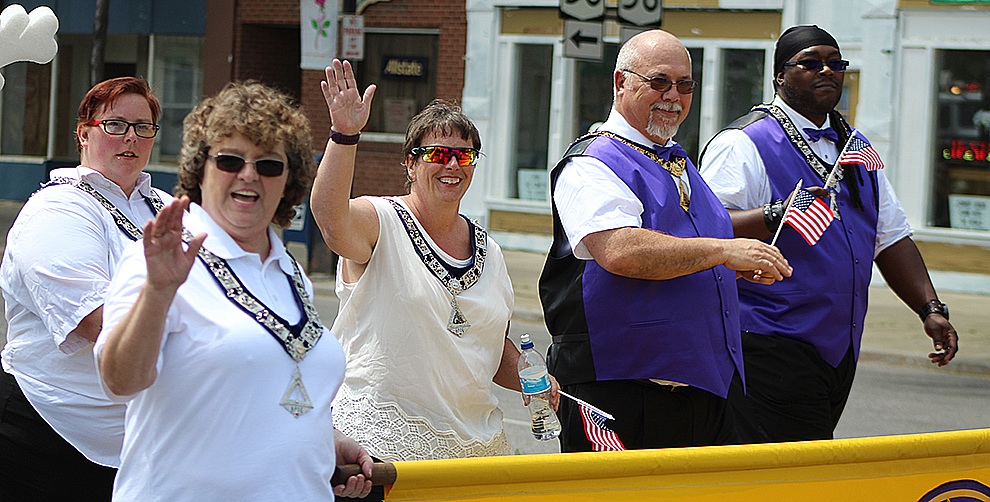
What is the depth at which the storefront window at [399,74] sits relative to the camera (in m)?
21.2

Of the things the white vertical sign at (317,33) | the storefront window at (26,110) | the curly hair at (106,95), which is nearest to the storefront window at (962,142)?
the white vertical sign at (317,33)

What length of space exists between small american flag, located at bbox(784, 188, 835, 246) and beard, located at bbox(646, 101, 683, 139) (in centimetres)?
56

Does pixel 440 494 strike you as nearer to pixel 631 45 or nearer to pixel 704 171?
pixel 631 45

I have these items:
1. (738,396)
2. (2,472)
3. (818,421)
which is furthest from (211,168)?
(818,421)

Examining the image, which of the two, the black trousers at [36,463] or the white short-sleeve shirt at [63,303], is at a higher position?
the white short-sleeve shirt at [63,303]

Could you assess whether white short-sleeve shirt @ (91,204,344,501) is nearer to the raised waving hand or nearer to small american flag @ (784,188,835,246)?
the raised waving hand

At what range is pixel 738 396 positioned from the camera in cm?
471

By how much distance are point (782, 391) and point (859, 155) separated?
3.18ft

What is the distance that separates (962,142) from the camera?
16.9 metres

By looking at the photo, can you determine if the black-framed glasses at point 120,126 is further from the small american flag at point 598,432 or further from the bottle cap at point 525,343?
the small american flag at point 598,432

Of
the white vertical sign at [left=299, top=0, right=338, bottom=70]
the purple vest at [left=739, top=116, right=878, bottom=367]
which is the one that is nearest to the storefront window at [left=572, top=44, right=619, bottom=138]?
the white vertical sign at [left=299, top=0, right=338, bottom=70]

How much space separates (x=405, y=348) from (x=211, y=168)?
1401 millimetres

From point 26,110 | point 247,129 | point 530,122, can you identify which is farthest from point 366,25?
point 247,129

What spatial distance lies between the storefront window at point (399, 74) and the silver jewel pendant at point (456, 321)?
56.4 ft
